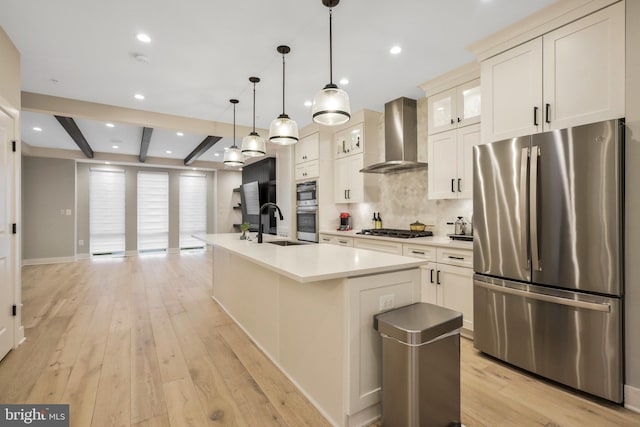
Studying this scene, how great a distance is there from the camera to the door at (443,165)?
3320 mm

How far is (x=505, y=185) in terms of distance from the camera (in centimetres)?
Answer: 236

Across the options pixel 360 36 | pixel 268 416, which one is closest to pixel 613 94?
pixel 360 36

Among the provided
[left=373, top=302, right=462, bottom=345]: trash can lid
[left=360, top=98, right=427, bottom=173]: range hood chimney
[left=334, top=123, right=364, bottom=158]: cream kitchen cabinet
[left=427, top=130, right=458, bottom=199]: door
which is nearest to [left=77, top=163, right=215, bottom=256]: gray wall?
[left=334, top=123, right=364, bottom=158]: cream kitchen cabinet

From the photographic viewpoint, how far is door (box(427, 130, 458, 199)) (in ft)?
10.9

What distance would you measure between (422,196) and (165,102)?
3679 mm

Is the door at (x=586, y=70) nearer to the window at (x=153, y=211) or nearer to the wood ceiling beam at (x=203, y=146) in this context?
the wood ceiling beam at (x=203, y=146)

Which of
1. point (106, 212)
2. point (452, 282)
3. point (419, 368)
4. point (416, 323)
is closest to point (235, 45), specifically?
point (416, 323)

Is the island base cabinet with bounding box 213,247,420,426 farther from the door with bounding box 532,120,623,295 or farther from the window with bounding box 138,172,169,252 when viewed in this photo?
the window with bounding box 138,172,169,252

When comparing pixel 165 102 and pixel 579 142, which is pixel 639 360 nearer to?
pixel 579 142

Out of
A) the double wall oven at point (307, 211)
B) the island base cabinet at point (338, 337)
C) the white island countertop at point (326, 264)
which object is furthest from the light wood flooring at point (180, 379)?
the double wall oven at point (307, 211)

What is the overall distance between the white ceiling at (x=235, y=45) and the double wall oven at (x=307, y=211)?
61.3 inches

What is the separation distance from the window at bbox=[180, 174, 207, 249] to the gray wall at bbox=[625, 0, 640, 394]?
919 cm

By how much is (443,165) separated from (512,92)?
1053 millimetres

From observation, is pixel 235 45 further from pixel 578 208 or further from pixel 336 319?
pixel 578 208
